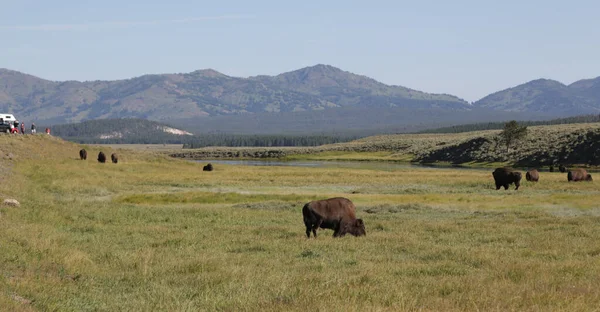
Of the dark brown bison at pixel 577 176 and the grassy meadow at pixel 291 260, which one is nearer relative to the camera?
the grassy meadow at pixel 291 260

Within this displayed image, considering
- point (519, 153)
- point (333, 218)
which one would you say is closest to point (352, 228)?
point (333, 218)

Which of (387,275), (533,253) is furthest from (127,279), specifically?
(533,253)

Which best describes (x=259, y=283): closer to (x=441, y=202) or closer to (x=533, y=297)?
(x=533, y=297)

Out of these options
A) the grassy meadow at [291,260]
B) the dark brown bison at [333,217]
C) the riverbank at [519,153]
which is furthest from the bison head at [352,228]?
the riverbank at [519,153]

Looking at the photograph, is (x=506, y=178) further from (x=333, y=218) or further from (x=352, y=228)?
(x=333, y=218)

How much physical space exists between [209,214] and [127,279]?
17.3 metres

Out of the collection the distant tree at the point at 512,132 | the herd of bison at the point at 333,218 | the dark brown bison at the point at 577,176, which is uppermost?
the distant tree at the point at 512,132

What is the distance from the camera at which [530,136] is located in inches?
6462

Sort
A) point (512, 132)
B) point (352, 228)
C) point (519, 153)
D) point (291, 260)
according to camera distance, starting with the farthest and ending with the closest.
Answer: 1. point (512, 132)
2. point (519, 153)
3. point (352, 228)
4. point (291, 260)

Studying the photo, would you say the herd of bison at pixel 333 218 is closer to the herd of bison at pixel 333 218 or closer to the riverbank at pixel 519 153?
the herd of bison at pixel 333 218

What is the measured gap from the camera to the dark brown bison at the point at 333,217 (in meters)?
23.1

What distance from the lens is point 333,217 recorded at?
925 inches

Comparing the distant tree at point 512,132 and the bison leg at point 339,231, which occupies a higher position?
the distant tree at point 512,132

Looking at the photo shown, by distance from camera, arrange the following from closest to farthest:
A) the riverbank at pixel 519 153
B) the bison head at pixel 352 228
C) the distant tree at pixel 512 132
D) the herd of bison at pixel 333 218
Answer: the herd of bison at pixel 333 218 < the bison head at pixel 352 228 < the riverbank at pixel 519 153 < the distant tree at pixel 512 132
